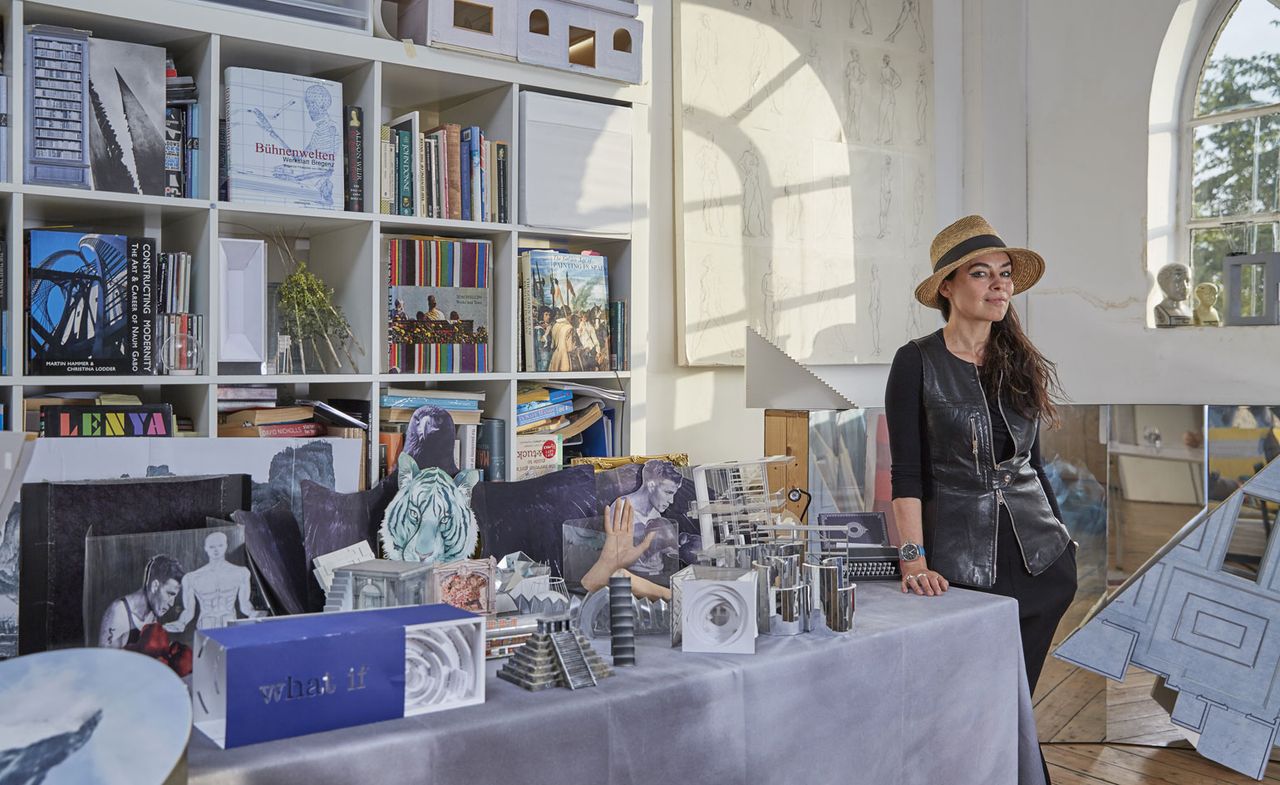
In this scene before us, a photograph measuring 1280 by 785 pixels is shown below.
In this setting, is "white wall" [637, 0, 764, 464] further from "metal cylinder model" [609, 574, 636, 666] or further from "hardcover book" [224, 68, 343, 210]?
"metal cylinder model" [609, 574, 636, 666]

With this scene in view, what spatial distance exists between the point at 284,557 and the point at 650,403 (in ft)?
7.18

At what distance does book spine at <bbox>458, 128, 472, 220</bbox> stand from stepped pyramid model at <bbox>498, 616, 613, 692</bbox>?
1.78 m

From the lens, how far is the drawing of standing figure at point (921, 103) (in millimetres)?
5125

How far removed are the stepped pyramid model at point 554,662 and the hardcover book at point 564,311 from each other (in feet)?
5.50

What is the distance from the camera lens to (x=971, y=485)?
2646mm

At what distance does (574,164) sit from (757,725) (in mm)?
1985

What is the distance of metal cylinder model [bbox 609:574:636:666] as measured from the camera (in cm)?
177

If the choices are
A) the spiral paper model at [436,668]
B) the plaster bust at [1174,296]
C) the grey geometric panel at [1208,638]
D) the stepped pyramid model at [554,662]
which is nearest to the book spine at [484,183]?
the stepped pyramid model at [554,662]

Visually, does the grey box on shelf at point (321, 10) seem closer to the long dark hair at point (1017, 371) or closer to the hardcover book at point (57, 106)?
the hardcover book at point (57, 106)

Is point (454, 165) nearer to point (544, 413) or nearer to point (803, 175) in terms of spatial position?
point (544, 413)

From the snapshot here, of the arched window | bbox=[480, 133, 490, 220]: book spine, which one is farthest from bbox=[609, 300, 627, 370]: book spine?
the arched window

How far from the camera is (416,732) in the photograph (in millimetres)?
1433

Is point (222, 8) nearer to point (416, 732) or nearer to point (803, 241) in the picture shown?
point (416, 732)

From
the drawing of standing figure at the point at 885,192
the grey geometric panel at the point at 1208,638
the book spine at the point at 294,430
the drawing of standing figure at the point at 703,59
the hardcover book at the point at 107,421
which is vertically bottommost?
the grey geometric panel at the point at 1208,638
